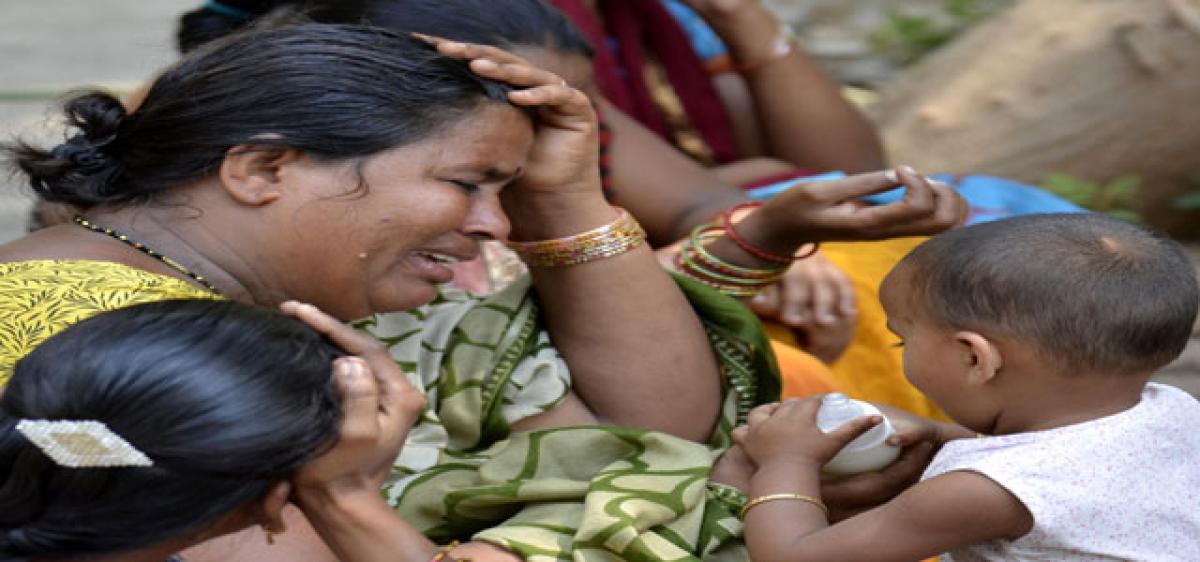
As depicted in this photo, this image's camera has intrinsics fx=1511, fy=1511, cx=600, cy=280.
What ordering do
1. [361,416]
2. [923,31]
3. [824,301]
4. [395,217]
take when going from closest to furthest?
[361,416] < [395,217] < [824,301] < [923,31]

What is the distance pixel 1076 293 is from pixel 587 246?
878 mm

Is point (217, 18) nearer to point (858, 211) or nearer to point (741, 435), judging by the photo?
point (858, 211)

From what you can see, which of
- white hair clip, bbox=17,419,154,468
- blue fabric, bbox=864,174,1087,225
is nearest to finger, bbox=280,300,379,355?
white hair clip, bbox=17,419,154,468

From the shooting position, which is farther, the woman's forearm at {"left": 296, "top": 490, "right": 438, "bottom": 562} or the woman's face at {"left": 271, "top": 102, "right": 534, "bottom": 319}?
the woman's face at {"left": 271, "top": 102, "right": 534, "bottom": 319}

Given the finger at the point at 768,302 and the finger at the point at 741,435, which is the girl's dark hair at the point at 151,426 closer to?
the finger at the point at 741,435

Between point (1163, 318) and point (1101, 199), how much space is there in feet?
8.72

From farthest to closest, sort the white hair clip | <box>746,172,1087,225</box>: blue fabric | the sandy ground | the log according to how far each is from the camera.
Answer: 1. the sandy ground
2. the log
3. <box>746,172,1087,225</box>: blue fabric
4. the white hair clip

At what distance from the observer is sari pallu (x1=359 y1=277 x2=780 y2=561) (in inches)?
88.9

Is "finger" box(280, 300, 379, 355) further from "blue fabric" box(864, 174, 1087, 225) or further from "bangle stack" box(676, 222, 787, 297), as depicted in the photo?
"blue fabric" box(864, 174, 1087, 225)

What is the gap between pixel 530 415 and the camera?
255 cm

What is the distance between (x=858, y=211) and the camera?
2.72m

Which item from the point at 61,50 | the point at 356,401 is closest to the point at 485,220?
the point at 356,401

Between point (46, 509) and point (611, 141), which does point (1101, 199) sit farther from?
point (46, 509)

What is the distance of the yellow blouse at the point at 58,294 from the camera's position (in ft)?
6.43
